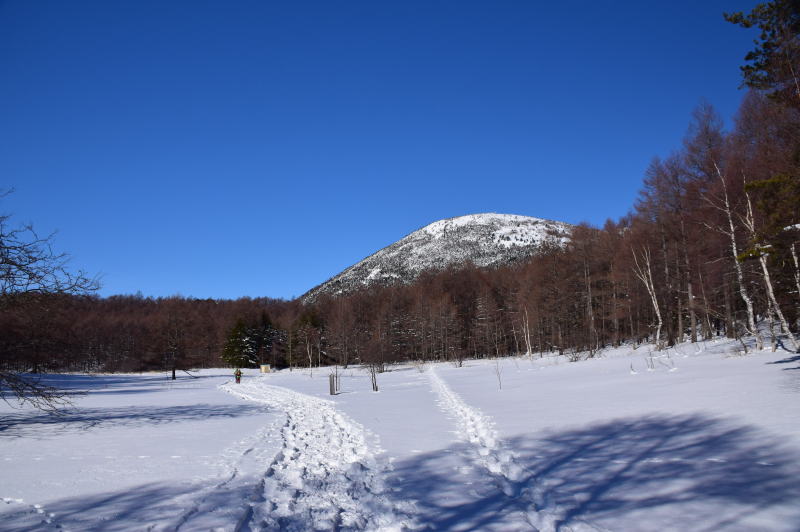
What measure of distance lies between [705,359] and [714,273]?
17.1ft

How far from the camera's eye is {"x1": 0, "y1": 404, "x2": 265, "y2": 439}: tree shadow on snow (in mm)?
11867

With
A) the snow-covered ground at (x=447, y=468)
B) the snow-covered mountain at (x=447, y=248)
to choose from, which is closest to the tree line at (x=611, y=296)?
the snow-covered ground at (x=447, y=468)

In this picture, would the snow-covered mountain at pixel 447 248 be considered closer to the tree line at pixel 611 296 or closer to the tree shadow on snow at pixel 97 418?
the tree line at pixel 611 296

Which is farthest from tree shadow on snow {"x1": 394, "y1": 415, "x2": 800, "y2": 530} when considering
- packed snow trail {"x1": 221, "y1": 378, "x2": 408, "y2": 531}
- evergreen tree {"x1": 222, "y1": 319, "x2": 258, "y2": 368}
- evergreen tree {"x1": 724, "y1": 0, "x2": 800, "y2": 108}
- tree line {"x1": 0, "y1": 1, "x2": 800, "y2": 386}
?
evergreen tree {"x1": 222, "y1": 319, "x2": 258, "y2": 368}

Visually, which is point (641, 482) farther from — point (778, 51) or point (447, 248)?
point (447, 248)

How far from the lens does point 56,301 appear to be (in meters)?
11.1

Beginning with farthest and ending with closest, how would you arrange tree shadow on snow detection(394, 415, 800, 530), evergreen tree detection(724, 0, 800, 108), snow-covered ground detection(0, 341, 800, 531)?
evergreen tree detection(724, 0, 800, 108) < snow-covered ground detection(0, 341, 800, 531) < tree shadow on snow detection(394, 415, 800, 530)

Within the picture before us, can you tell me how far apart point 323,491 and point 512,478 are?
8.57ft

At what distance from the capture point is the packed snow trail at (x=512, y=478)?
4.82 meters

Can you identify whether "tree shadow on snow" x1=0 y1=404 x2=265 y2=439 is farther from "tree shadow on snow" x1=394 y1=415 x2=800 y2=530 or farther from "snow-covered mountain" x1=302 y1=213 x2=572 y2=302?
"snow-covered mountain" x1=302 y1=213 x2=572 y2=302

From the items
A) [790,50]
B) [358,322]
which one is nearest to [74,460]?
[790,50]

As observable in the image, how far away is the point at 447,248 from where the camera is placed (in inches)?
6560

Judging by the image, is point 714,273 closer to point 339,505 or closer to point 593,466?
point 593,466

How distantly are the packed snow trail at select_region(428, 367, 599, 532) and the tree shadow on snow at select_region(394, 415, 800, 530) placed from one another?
0.03 m
